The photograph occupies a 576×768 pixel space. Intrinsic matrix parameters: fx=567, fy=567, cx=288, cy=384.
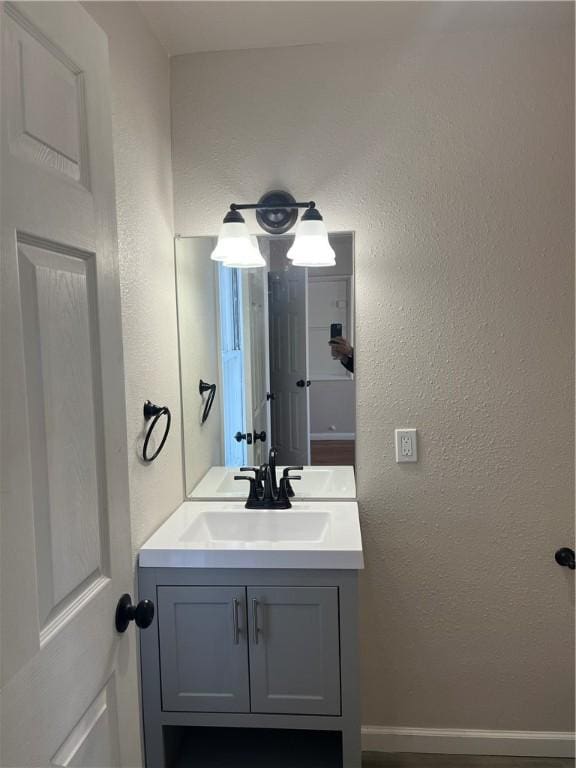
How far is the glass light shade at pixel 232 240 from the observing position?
192 centimetres

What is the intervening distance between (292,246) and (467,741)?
6.23ft

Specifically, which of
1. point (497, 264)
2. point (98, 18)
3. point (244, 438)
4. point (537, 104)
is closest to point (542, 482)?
point (497, 264)

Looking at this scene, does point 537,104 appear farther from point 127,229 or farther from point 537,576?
point 537,576

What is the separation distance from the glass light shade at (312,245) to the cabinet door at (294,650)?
1060 millimetres

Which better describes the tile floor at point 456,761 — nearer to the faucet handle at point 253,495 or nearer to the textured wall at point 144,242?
the faucet handle at point 253,495

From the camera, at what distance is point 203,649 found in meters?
1.74

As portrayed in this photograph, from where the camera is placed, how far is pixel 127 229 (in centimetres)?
165

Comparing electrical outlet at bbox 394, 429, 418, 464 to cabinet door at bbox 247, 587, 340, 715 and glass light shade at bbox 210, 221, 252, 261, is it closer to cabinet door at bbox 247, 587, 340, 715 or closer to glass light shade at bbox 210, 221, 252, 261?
cabinet door at bbox 247, 587, 340, 715

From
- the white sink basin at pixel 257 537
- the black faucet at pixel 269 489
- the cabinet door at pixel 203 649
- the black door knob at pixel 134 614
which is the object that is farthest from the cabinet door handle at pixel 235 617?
the black door knob at pixel 134 614

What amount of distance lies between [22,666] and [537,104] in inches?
84.3

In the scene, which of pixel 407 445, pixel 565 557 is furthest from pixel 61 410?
pixel 565 557

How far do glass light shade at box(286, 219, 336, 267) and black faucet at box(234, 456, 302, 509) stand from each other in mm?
724

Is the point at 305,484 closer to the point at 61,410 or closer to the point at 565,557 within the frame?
the point at 565,557

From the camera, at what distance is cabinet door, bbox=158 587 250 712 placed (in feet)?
5.66
